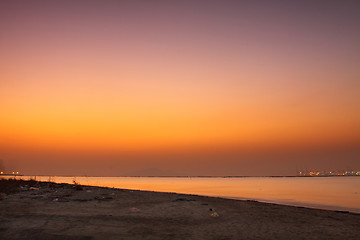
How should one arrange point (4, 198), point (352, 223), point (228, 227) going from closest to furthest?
point (228, 227) < point (352, 223) < point (4, 198)

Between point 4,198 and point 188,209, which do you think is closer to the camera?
point 188,209

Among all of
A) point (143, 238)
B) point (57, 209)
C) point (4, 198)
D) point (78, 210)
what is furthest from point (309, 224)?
point (4, 198)

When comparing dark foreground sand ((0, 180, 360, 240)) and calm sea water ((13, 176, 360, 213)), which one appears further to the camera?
calm sea water ((13, 176, 360, 213))

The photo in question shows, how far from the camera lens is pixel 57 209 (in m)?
18.7

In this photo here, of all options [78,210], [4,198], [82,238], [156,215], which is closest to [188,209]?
[156,215]

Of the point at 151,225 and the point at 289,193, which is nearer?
the point at 151,225

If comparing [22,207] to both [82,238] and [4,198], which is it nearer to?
[4,198]

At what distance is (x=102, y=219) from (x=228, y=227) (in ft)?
22.9

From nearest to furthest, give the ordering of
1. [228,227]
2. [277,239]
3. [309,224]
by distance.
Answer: [277,239] < [228,227] < [309,224]

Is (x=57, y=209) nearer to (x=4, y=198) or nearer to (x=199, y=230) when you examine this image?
(x=4, y=198)

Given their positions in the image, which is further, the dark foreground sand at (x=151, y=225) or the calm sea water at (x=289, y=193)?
the calm sea water at (x=289, y=193)

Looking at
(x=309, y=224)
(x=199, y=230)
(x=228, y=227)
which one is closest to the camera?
(x=199, y=230)

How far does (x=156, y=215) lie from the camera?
18.0 metres

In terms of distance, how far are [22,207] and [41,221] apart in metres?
5.69
